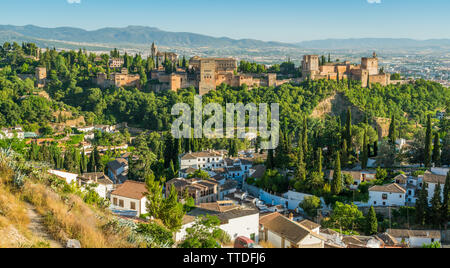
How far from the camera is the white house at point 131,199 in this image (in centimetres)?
1406

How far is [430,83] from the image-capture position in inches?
1881

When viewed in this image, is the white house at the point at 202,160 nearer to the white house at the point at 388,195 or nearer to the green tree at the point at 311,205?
the green tree at the point at 311,205

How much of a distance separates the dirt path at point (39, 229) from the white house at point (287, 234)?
6.42 meters

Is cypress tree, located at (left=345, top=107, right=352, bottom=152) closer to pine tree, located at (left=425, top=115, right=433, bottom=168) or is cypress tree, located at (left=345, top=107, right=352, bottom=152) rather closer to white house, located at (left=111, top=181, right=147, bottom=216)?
pine tree, located at (left=425, top=115, right=433, bottom=168)

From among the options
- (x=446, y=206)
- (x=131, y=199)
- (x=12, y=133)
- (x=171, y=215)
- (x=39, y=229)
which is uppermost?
(x=39, y=229)

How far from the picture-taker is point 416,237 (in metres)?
15.2

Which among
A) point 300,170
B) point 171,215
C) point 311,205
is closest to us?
point 171,215

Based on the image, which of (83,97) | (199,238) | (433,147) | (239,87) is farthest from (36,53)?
(199,238)

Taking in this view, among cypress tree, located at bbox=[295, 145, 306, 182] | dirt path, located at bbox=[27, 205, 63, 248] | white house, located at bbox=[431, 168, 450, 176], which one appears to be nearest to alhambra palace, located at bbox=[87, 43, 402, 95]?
cypress tree, located at bbox=[295, 145, 306, 182]

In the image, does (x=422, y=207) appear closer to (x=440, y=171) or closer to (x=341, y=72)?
(x=440, y=171)

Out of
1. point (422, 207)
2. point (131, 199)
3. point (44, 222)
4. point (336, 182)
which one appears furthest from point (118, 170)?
point (44, 222)

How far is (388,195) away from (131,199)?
10.8 m

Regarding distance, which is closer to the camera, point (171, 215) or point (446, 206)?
point (171, 215)

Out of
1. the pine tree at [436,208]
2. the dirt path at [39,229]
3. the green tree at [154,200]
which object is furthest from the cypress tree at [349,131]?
the dirt path at [39,229]
